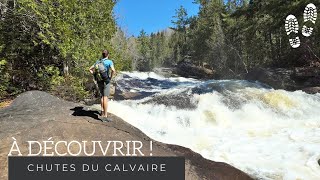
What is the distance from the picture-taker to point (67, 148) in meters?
6.35

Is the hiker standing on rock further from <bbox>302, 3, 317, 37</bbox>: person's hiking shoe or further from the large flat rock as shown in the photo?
<bbox>302, 3, 317, 37</bbox>: person's hiking shoe

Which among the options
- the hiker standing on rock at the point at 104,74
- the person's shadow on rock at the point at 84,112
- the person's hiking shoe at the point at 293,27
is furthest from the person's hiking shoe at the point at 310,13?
the person's shadow on rock at the point at 84,112

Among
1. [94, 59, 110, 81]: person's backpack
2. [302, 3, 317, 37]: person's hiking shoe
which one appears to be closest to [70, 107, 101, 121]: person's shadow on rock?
[94, 59, 110, 81]: person's backpack

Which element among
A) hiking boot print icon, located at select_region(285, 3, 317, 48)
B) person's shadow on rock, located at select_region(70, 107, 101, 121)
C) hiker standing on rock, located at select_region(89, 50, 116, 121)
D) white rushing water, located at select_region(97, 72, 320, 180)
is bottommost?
white rushing water, located at select_region(97, 72, 320, 180)

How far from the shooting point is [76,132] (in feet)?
22.8

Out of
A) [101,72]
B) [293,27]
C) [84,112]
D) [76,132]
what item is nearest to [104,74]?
[101,72]

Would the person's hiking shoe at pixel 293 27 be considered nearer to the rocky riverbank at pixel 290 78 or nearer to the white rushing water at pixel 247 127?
the rocky riverbank at pixel 290 78

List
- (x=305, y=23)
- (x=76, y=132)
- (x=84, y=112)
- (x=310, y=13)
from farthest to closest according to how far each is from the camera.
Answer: (x=305, y=23), (x=310, y=13), (x=84, y=112), (x=76, y=132)

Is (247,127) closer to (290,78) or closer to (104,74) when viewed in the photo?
(104,74)

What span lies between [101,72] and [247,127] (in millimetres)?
8110

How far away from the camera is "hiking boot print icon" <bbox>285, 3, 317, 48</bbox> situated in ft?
71.7

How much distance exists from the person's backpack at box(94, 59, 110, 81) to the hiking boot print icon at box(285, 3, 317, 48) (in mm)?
16949

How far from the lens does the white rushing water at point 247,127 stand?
9492 millimetres

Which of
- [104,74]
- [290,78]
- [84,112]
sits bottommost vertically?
[84,112]
